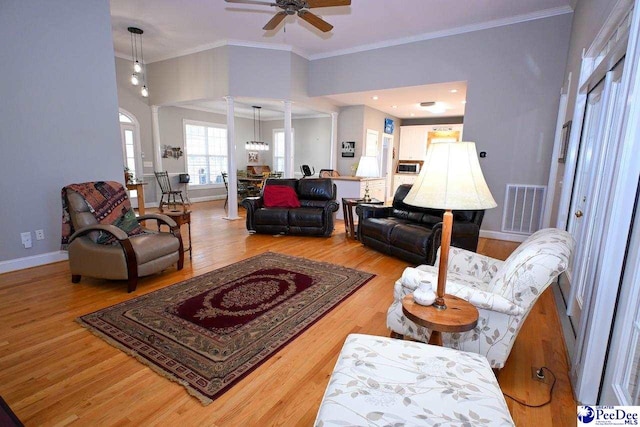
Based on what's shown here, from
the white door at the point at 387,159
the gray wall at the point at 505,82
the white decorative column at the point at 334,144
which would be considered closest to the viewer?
the gray wall at the point at 505,82

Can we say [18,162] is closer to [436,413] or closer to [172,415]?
[172,415]

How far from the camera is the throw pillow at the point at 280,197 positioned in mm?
5240

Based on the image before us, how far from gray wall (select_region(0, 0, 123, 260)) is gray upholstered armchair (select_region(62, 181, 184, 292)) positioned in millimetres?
661

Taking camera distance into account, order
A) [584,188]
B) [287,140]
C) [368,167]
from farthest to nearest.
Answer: [287,140] < [368,167] < [584,188]

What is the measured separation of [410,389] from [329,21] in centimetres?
535

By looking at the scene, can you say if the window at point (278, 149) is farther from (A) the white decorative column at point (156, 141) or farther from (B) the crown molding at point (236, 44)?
(B) the crown molding at point (236, 44)

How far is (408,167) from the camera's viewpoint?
10055 millimetres

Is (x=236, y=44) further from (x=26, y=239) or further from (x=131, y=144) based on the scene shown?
(x=26, y=239)

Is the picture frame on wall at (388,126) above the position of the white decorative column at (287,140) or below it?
above

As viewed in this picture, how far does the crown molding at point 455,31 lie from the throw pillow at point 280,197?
3.17m

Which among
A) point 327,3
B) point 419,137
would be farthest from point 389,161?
point 327,3

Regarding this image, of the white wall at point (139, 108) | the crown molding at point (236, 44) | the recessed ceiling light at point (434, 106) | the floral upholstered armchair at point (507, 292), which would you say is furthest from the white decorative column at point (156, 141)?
the floral upholstered armchair at point (507, 292)

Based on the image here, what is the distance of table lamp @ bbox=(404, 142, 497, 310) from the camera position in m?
1.43

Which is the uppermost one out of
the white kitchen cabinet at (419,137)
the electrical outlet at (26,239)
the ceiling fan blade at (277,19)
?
the ceiling fan blade at (277,19)
